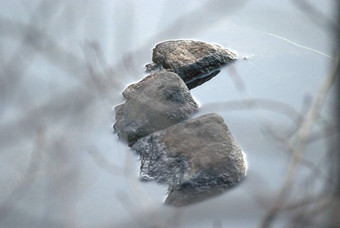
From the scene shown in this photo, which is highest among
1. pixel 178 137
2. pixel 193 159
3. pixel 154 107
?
pixel 154 107

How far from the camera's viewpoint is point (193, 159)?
273 centimetres

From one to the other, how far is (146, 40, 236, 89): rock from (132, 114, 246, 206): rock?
768mm

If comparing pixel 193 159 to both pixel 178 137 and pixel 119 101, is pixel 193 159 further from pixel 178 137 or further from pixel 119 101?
pixel 119 101

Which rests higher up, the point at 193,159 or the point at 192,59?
the point at 192,59

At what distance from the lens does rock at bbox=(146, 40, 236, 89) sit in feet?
12.1

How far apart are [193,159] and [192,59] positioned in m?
1.17

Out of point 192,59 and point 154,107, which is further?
point 192,59

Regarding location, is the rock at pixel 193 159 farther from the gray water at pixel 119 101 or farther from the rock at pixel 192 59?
the rock at pixel 192 59

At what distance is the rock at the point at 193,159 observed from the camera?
2.63 metres

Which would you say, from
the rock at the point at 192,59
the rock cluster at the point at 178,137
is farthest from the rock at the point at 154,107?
the rock at the point at 192,59

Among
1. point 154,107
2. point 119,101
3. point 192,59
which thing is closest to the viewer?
point 154,107

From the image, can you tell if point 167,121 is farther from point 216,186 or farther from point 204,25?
point 204,25

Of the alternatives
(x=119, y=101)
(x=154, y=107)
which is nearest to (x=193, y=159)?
(x=154, y=107)

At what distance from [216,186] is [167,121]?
25.5 inches
